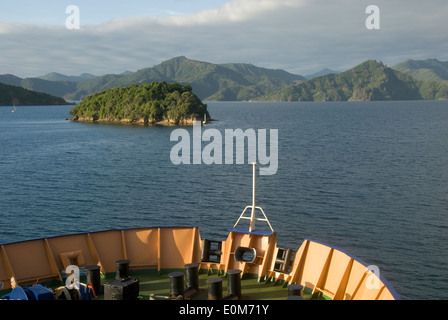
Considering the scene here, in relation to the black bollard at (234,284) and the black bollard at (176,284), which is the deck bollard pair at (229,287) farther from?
the black bollard at (176,284)

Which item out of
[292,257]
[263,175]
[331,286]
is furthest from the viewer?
[263,175]

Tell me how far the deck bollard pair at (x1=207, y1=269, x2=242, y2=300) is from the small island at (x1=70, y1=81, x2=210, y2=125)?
157366mm

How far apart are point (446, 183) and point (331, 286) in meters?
48.0

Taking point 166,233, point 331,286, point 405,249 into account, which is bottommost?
point 405,249

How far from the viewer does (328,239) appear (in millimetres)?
35844

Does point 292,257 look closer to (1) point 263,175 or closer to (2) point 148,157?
(1) point 263,175

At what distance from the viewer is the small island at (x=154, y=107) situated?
17150 centimetres

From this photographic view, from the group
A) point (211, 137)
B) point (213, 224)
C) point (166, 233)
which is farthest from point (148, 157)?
point (166, 233)

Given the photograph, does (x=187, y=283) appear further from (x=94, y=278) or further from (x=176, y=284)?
(x=94, y=278)

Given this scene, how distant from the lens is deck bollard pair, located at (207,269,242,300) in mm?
13016

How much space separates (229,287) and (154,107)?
6520 inches

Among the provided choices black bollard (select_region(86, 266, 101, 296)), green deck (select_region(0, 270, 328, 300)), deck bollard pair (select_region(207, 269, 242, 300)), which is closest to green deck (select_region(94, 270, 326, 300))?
green deck (select_region(0, 270, 328, 300))

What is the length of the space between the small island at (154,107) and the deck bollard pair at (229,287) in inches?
6196

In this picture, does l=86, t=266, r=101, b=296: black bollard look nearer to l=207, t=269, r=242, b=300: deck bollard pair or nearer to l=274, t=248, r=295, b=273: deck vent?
l=207, t=269, r=242, b=300: deck bollard pair
